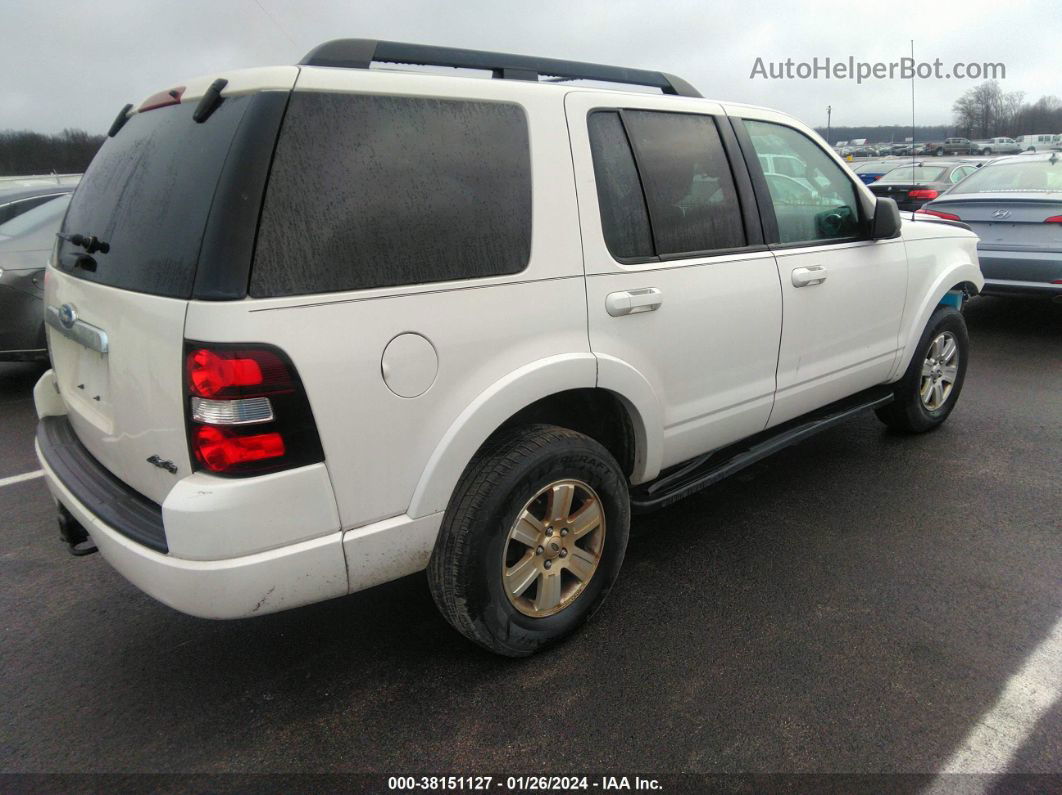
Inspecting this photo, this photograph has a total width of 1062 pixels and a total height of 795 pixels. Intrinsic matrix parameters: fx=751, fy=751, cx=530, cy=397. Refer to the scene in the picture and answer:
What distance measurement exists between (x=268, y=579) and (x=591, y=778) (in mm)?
1036

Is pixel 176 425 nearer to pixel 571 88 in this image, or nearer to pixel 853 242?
pixel 571 88

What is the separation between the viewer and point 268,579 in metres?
1.96

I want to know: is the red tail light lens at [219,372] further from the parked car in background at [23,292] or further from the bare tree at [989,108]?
the bare tree at [989,108]

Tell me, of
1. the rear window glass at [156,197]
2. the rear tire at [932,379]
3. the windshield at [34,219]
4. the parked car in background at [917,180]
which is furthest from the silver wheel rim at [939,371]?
the parked car in background at [917,180]

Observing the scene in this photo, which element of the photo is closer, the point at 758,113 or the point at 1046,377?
the point at 758,113

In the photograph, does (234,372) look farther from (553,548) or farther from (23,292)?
(23,292)

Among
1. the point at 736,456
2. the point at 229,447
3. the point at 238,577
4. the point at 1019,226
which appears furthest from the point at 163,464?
the point at 1019,226

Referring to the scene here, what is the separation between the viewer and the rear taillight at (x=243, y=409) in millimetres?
1839

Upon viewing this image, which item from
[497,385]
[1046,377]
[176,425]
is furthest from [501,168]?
[1046,377]

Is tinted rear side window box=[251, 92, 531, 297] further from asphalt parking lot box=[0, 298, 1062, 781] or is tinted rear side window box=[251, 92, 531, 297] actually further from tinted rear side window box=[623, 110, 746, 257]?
asphalt parking lot box=[0, 298, 1062, 781]

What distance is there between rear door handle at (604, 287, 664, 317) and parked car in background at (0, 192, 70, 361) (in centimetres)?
471

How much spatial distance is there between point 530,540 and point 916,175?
13871 millimetres

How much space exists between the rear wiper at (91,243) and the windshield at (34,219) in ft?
12.8

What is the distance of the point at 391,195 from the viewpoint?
2.08 m
